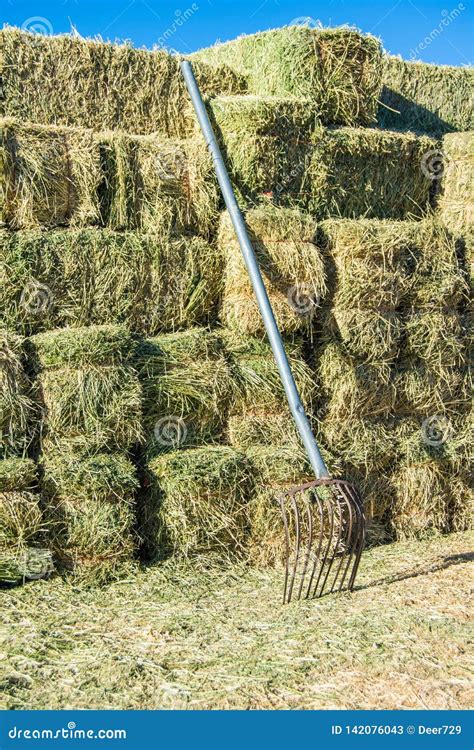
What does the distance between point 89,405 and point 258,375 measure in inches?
46.1

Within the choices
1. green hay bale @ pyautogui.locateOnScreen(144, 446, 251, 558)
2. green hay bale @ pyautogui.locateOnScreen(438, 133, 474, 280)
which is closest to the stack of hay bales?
green hay bale @ pyautogui.locateOnScreen(144, 446, 251, 558)

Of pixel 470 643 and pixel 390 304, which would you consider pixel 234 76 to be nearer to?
pixel 390 304

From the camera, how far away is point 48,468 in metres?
5.15

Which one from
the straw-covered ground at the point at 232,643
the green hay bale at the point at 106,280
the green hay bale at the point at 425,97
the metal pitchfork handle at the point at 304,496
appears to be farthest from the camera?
the green hay bale at the point at 425,97

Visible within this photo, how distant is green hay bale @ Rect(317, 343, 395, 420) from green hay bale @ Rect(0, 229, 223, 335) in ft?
2.79

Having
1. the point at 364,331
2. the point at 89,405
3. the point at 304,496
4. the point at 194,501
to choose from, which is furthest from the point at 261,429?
the point at 89,405

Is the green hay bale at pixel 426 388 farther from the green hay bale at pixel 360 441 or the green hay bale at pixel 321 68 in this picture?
the green hay bale at pixel 321 68

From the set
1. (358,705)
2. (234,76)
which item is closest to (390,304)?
(234,76)

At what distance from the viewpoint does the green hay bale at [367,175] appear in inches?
250

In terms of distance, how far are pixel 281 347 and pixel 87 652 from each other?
2.19 metres

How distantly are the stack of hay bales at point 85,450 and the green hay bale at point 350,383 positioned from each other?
1.44m

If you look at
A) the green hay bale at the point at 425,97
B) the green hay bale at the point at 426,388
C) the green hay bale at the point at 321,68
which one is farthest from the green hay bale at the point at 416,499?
the green hay bale at the point at 425,97

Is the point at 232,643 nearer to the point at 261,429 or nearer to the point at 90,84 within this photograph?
the point at 261,429

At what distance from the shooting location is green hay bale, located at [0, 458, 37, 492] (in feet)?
16.3
